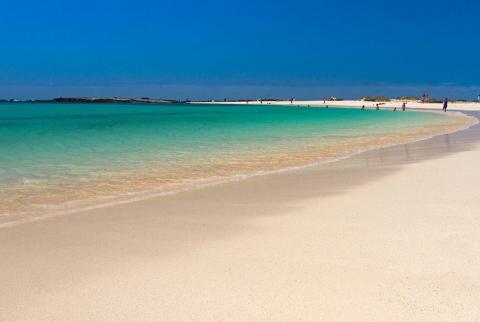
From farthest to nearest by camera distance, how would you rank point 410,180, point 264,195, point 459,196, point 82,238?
point 410,180
point 264,195
point 459,196
point 82,238

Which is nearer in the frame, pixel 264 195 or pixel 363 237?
Result: pixel 363 237

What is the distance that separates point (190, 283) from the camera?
11.7 ft

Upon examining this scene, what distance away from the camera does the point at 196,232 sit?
4.98 metres

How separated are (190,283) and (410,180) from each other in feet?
17.7

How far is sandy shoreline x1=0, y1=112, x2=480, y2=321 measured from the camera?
3.14m

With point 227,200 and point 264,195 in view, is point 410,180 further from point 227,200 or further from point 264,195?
point 227,200

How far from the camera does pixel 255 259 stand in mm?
4070

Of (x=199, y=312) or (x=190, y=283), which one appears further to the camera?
(x=190, y=283)

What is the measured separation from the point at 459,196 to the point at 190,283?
434 centimetres

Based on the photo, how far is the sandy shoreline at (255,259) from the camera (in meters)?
3.14

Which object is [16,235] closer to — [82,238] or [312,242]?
[82,238]

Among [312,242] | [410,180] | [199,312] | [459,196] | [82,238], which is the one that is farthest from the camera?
[410,180]

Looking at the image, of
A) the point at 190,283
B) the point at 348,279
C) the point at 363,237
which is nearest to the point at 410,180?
the point at 363,237

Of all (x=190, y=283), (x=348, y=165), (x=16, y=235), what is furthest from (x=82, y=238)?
(x=348, y=165)
